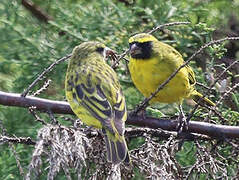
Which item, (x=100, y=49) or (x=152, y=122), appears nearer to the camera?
(x=152, y=122)

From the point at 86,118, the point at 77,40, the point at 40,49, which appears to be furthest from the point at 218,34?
the point at 86,118

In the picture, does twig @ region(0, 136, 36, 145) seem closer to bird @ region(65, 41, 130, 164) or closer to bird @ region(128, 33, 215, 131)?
bird @ region(65, 41, 130, 164)

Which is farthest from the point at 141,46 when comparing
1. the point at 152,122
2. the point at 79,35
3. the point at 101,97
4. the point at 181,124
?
the point at 79,35

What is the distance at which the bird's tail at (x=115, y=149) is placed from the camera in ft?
10.2

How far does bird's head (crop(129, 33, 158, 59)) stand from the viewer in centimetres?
434

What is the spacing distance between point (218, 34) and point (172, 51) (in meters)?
1.95

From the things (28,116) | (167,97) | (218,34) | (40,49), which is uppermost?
(167,97)

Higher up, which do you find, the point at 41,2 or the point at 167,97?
the point at 167,97

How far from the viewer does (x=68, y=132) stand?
3188mm

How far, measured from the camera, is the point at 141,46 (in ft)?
14.4

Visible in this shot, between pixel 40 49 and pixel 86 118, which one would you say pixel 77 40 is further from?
pixel 86 118

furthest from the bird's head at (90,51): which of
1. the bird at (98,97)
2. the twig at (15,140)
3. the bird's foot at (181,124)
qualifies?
the twig at (15,140)

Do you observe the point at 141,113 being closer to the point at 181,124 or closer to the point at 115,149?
the point at 181,124

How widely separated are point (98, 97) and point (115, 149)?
2.35ft
